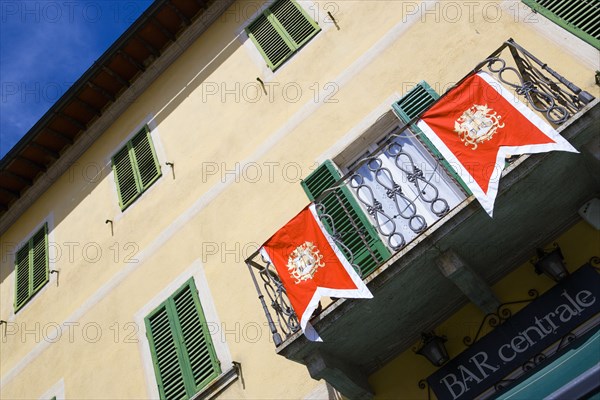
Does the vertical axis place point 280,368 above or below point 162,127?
below

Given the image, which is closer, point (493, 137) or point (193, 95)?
point (493, 137)

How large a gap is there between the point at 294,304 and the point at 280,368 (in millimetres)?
1699

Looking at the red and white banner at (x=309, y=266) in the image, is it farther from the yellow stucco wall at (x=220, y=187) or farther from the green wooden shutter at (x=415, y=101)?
the green wooden shutter at (x=415, y=101)

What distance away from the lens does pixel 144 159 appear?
12.3 meters

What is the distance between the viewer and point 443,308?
23.6 ft

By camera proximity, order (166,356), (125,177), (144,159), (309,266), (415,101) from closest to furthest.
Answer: (309,266) → (415,101) → (166,356) → (144,159) → (125,177)

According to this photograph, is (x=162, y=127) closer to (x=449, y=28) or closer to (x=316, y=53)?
(x=316, y=53)

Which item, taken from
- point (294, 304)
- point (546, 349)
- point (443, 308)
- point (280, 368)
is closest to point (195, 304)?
point (280, 368)

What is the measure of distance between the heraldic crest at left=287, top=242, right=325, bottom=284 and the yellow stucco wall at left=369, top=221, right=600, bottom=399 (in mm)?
1424

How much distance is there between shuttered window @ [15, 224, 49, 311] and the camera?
12906mm

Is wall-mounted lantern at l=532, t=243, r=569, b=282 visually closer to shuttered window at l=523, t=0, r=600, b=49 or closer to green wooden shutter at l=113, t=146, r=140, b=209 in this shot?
shuttered window at l=523, t=0, r=600, b=49

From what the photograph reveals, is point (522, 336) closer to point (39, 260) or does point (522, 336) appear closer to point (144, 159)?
point (144, 159)

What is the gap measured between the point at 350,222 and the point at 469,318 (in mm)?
1788

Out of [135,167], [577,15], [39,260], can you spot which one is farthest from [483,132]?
[39,260]
